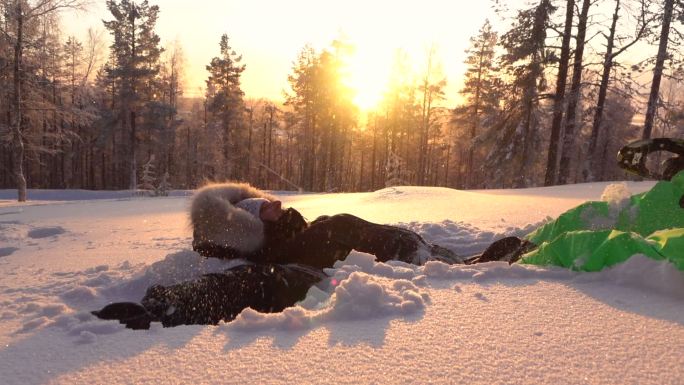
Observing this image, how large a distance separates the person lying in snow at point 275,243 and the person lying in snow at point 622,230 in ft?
1.96

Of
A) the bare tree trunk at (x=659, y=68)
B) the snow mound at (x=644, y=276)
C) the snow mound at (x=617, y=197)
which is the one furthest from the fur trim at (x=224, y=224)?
the bare tree trunk at (x=659, y=68)

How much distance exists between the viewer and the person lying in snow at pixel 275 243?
1835mm

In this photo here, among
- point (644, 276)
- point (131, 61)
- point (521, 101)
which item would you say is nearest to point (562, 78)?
point (521, 101)

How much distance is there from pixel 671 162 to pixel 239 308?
2562 millimetres

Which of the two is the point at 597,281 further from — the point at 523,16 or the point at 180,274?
the point at 523,16

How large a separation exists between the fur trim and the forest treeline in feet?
14.1

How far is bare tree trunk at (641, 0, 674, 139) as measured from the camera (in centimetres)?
1098

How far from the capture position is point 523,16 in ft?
38.1

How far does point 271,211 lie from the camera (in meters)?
2.55

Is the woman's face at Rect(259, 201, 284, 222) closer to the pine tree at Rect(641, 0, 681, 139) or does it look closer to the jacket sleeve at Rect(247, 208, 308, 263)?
the jacket sleeve at Rect(247, 208, 308, 263)

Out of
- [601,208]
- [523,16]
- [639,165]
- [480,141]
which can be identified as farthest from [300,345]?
[480,141]

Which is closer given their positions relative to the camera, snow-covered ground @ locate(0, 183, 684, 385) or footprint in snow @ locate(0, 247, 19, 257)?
snow-covered ground @ locate(0, 183, 684, 385)

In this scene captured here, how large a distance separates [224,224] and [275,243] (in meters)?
0.37

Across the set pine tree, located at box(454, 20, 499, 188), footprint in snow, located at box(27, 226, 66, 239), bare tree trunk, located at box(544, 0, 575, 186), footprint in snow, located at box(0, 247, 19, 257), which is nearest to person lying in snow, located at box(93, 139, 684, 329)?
footprint in snow, located at box(0, 247, 19, 257)
